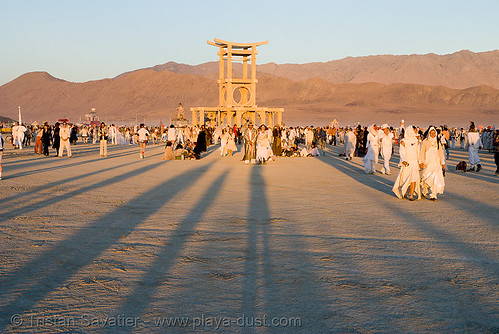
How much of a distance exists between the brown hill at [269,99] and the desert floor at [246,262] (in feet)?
352

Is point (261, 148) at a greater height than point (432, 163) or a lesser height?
lesser

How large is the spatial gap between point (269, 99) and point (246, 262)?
511 ft

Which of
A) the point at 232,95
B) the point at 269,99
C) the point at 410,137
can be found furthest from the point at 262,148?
the point at 269,99

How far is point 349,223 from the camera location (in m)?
8.00

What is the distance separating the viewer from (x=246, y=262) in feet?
18.7

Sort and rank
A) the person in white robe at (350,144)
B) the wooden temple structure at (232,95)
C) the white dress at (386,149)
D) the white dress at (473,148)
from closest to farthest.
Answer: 1. the white dress at (386,149)
2. the white dress at (473,148)
3. the person in white robe at (350,144)
4. the wooden temple structure at (232,95)

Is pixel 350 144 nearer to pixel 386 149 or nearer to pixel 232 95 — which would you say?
pixel 386 149

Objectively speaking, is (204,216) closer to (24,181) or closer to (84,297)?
(84,297)

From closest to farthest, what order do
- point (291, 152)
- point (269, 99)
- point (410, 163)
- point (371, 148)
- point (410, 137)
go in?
point (410, 163) → point (410, 137) → point (371, 148) → point (291, 152) → point (269, 99)

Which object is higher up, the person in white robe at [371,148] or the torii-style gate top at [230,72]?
the torii-style gate top at [230,72]

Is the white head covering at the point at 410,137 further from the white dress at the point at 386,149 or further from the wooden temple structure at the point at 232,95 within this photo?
the wooden temple structure at the point at 232,95

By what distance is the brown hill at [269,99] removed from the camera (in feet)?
420

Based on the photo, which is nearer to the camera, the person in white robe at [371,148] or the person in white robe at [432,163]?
the person in white robe at [432,163]

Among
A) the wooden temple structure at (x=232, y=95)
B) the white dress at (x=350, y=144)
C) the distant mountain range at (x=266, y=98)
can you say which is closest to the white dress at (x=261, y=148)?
the white dress at (x=350, y=144)
